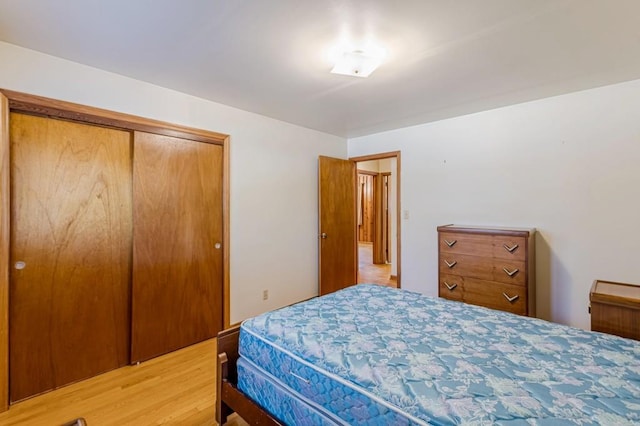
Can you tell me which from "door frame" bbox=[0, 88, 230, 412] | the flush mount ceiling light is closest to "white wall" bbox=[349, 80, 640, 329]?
the flush mount ceiling light

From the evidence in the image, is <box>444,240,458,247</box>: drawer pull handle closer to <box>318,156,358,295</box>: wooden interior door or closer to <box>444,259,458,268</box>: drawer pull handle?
<box>444,259,458,268</box>: drawer pull handle

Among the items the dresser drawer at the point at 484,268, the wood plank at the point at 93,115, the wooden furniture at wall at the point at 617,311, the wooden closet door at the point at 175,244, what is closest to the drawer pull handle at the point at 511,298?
the dresser drawer at the point at 484,268

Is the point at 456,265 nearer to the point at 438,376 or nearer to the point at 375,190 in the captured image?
the point at 438,376

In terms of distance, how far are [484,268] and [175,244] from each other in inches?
112

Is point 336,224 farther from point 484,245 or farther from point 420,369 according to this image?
point 420,369

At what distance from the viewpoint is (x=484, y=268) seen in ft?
8.80

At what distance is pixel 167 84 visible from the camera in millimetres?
2414

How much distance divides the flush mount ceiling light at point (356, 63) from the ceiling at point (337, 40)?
103 millimetres

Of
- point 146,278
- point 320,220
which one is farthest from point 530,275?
point 146,278

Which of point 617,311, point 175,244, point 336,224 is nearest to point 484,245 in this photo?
point 617,311

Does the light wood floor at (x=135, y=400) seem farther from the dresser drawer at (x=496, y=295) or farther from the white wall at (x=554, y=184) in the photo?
the white wall at (x=554, y=184)

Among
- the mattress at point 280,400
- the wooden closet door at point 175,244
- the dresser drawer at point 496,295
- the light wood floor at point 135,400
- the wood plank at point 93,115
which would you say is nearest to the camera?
the mattress at point 280,400

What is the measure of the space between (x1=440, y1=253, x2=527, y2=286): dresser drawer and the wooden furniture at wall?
671mm

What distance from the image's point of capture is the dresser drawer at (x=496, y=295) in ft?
8.18
